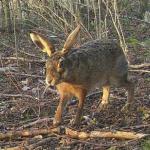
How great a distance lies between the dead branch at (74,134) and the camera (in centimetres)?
570

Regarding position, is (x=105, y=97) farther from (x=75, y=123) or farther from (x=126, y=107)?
(x=75, y=123)

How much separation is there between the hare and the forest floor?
251 millimetres

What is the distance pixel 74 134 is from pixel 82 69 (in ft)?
2.83

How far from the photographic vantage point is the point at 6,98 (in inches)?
334

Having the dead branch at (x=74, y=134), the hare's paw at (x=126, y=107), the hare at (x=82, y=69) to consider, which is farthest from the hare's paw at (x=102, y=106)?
the dead branch at (x=74, y=134)

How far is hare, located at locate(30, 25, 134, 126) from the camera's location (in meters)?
5.96

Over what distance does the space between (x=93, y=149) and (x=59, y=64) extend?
976mm

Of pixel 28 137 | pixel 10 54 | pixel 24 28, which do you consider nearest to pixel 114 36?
pixel 10 54

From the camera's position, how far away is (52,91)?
8336 mm

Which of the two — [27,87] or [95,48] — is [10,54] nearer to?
[27,87]

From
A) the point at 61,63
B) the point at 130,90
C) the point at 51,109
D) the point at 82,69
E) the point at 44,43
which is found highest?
the point at 44,43

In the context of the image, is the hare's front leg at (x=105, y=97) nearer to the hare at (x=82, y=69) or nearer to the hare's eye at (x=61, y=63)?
the hare at (x=82, y=69)

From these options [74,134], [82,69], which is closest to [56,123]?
[74,134]

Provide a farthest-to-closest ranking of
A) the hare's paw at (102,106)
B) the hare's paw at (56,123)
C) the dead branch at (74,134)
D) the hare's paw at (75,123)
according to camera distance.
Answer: the hare's paw at (102,106) → the hare's paw at (56,123) → the hare's paw at (75,123) → the dead branch at (74,134)
